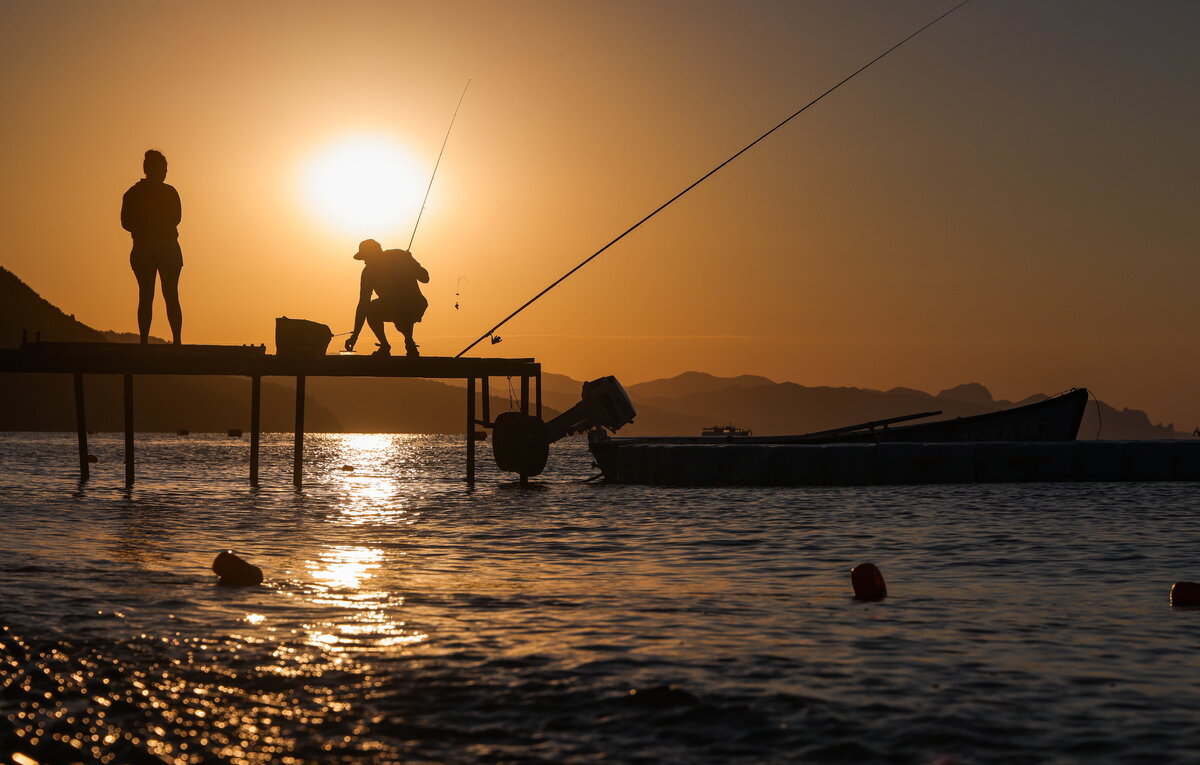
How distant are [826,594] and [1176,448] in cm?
3590

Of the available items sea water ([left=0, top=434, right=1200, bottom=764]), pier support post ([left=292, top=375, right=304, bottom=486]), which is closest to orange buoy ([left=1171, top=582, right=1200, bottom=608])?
sea water ([left=0, top=434, right=1200, bottom=764])

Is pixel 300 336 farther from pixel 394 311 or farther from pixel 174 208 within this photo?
pixel 174 208

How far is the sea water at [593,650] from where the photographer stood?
7656mm

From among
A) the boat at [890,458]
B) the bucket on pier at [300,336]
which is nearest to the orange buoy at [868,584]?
the bucket on pier at [300,336]

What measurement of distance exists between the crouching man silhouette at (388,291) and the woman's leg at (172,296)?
5.12 meters

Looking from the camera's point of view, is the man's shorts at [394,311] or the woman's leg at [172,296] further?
the man's shorts at [394,311]

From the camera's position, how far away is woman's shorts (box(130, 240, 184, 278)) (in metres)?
20.6

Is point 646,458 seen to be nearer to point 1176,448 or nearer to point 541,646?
point 1176,448

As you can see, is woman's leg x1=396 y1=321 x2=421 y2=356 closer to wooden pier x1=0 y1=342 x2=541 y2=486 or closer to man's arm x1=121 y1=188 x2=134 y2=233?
wooden pier x1=0 y1=342 x2=541 y2=486

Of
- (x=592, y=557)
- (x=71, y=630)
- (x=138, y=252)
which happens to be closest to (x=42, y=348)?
(x=138, y=252)

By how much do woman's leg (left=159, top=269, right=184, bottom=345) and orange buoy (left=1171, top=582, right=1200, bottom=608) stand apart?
16.2 meters

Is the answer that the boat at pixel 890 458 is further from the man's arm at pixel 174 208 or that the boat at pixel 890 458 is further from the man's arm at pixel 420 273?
the man's arm at pixel 174 208

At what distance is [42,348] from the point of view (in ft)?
86.2

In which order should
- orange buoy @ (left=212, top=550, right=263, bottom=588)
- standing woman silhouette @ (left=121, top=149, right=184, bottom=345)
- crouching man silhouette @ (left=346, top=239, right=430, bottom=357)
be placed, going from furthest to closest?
crouching man silhouette @ (left=346, top=239, right=430, bottom=357), standing woman silhouette @ (left=121, top=149, right=184, bottom=345), orange buoy @ (left=212, top=550, right=263, bottom=588)
